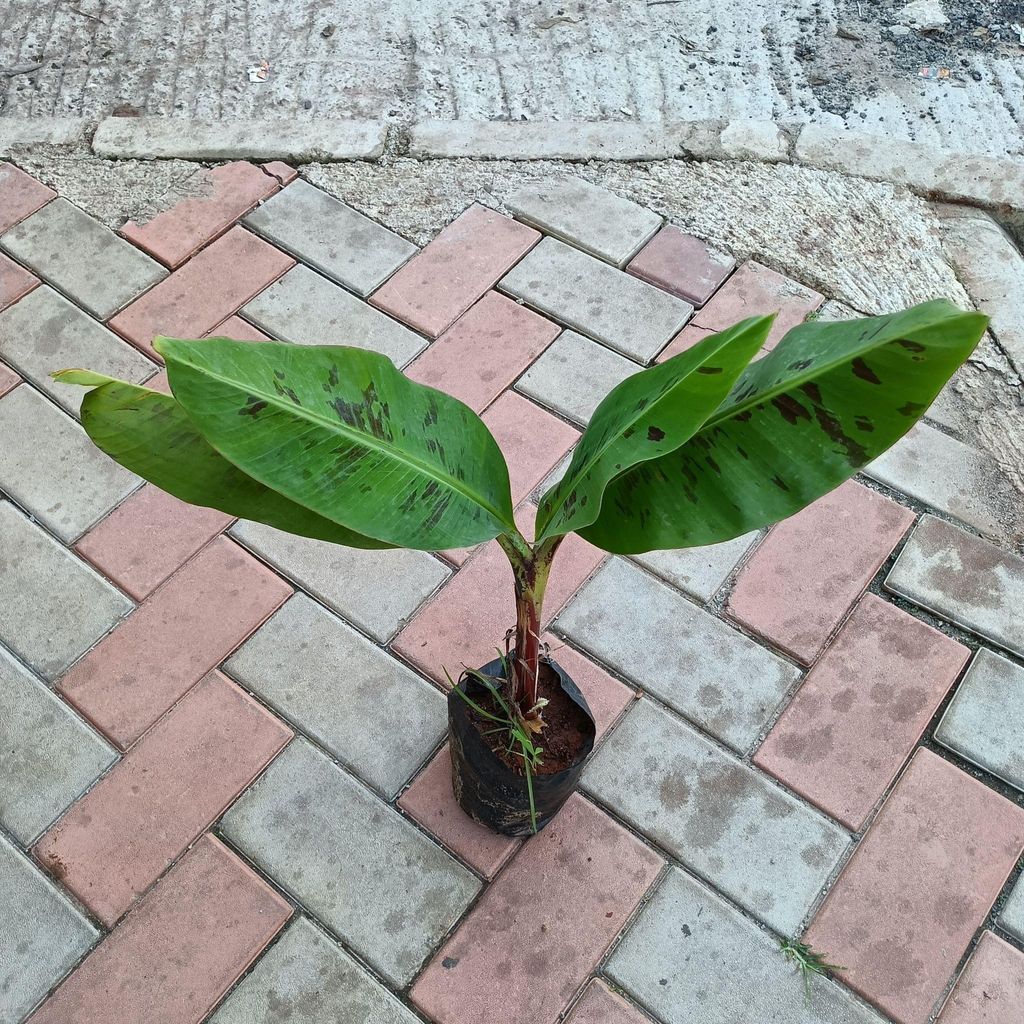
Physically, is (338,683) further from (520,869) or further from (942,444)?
(942,444)

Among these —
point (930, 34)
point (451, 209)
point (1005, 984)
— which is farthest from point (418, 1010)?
point (930, 34)

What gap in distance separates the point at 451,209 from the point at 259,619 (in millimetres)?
1314

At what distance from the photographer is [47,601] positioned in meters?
2.14

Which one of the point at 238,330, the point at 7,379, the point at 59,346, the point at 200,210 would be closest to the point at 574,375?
the point at 238,330

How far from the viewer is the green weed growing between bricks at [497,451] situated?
1.10 meters

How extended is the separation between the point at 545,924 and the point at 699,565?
0.83 metres

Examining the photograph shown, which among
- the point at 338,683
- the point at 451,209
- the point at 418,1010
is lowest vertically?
the point at 418,1010

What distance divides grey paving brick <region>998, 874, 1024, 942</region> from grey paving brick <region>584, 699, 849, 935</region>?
11.4 inches

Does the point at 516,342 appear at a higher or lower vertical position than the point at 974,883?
higher

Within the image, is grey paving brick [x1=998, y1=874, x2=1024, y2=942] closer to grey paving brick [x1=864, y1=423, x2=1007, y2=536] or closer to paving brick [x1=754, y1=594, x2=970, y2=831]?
paving brick [x1=754, y1=594, x2=970, y2=831]

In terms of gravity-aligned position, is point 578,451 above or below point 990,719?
above

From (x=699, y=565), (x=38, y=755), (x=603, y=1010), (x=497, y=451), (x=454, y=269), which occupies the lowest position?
(x=603, y=1010)

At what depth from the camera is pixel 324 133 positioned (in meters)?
2.95

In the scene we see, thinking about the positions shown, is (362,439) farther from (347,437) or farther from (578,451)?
(578,451)
